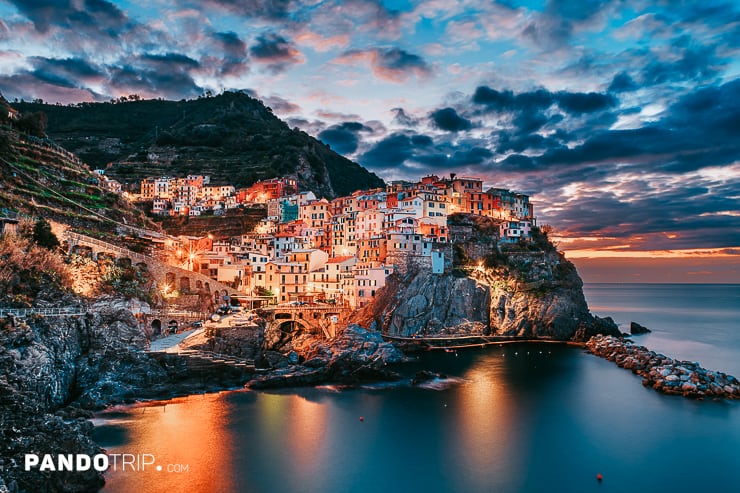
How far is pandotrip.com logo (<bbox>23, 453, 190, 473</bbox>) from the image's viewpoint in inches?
650

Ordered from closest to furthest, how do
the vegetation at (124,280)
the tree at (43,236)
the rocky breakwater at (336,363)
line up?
the tree at (43,236) < the vegetation at (124,280) < the rocky breakwater at (336,363)

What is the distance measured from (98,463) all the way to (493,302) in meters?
44.0

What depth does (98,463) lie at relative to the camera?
19.9 metres

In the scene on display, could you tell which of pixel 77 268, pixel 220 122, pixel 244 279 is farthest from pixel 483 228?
pixel 220 122

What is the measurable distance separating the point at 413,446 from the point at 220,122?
11084 cm

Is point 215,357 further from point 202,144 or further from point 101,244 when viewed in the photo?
point 202,144

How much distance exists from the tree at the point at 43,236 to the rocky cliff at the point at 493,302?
27230 mm

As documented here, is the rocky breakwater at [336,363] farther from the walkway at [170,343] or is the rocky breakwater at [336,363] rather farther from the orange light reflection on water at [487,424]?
the orange light reflection on water at [487,424]

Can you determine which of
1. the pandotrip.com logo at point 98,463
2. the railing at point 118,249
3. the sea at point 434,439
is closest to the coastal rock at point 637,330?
the sea at point 434,439

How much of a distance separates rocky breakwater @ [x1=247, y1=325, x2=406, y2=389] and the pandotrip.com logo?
1224cm

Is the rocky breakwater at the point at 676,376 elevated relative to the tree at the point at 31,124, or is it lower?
lower

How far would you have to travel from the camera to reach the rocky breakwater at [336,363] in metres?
35.8

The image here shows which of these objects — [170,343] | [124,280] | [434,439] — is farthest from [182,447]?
[124,280]

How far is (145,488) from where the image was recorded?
19.5m
